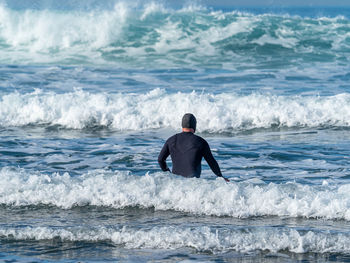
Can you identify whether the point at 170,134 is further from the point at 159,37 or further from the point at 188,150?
the point at 159,37

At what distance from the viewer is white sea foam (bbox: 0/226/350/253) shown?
256 inches

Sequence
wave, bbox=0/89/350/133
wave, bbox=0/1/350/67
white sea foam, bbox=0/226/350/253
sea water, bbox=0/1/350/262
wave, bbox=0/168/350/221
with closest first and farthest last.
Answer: white sea foam, bbox=0/226/350/253, sea water, bbox=0/1/350/262, wave, bbox=0/168/350/221, wave, bbox=0/89/350/133, wave, bbox=0/1/350/67

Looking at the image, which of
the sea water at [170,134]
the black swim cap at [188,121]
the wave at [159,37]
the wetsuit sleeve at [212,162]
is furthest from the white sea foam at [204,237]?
the wave at [159,37]

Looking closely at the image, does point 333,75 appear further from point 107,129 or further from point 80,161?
point 80,161

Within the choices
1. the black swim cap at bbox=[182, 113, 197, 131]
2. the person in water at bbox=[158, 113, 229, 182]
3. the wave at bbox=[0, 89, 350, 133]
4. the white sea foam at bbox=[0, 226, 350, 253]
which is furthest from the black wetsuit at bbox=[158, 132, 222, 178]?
the wave at bbox=[0, 89, 350, 133]

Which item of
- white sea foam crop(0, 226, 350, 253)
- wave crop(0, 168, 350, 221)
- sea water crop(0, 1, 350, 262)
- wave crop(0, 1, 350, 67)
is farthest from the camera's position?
wave crop(0, 1, 350, 67)

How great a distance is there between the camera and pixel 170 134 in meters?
13.9

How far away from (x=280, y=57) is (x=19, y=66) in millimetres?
10957

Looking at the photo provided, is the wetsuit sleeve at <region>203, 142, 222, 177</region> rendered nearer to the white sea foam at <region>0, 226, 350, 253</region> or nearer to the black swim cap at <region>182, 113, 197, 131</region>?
the black swim cap at <region>182, 113, 197, 131</region>

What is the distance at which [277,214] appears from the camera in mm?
7578

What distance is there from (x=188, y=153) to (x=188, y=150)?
4cm

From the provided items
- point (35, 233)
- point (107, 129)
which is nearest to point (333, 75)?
point (107, 129)

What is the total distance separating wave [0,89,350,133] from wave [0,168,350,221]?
20.0 ft

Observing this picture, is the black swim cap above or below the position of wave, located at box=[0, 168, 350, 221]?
above
